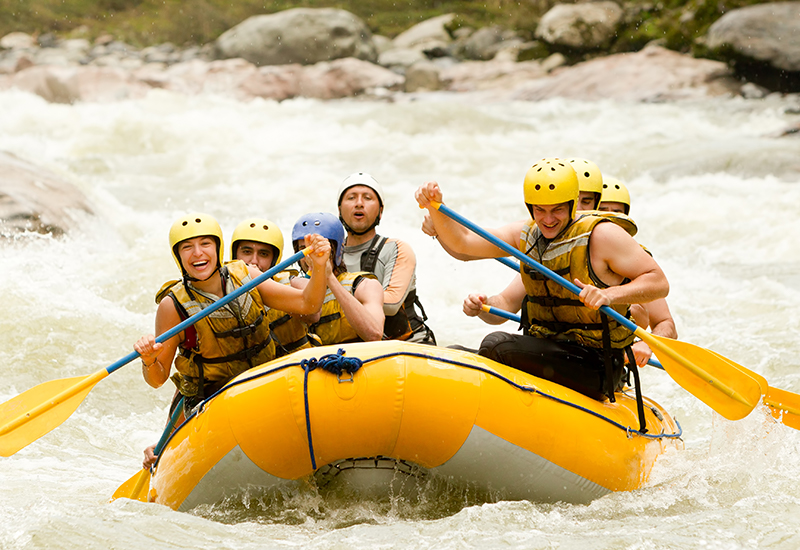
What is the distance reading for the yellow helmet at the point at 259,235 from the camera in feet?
13.4

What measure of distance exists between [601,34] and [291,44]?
27.3 feet

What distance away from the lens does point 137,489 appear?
12.1ft

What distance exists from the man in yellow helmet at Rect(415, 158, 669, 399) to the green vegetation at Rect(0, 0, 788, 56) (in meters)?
20.9

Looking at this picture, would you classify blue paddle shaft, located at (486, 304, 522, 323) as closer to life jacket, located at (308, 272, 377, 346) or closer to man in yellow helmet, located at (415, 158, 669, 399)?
man in yellow helmet, located at (415, 158, 669, 399)

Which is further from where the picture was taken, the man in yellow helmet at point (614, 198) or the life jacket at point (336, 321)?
the man in yellow helmet at point (614, 198)

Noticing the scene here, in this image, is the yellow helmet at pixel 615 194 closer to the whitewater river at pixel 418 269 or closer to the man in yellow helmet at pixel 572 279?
the man in yellow helmet at pixel 572 279

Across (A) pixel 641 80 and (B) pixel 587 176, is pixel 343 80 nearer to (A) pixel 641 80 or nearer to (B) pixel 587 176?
(A) pixel 641 80

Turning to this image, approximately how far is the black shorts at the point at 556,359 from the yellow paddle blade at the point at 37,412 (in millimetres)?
1651

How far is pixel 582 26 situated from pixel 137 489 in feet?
66.0

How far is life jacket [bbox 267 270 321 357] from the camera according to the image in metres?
3.94

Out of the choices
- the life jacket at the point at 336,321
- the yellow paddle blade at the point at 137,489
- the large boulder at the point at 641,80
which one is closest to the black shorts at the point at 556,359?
the life jacket at the point at 336,321

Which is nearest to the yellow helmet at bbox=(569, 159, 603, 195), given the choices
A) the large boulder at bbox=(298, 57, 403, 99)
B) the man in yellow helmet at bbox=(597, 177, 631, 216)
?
the man in yellow helmet at bbox=(597, 177, 631, 216)

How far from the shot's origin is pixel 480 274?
8609 millimetres

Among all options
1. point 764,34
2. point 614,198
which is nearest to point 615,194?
point 614,198
